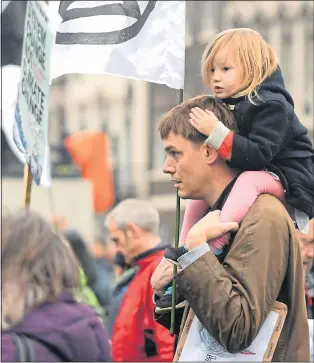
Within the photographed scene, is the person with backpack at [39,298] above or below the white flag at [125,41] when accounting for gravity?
below

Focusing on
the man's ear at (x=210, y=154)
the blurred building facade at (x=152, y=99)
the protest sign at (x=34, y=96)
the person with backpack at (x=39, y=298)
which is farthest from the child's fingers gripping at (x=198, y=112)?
the blurred building facade at (x=152, y=99)

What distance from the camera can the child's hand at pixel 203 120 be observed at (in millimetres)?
4348

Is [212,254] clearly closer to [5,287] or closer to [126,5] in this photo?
[5,287]

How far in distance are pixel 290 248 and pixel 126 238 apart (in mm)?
3590

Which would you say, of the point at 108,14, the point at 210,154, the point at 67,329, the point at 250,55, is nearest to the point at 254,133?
the point at 210,154

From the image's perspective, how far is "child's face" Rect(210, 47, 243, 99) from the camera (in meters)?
4.46

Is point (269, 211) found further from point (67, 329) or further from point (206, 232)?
point (67, 329)

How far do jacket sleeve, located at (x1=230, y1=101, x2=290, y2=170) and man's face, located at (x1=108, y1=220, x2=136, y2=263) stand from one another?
327 cm

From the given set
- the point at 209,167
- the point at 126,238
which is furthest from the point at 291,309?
the point at 126,238

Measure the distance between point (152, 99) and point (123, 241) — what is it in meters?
38.9

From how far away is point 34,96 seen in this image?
5816 mm

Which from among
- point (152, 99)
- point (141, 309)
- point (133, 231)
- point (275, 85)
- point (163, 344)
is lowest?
point (163, 344)

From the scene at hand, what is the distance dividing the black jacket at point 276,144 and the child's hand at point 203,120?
0.10 meters

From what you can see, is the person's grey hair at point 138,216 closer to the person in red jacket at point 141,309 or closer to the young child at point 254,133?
the person in red jacket at point 141,309
